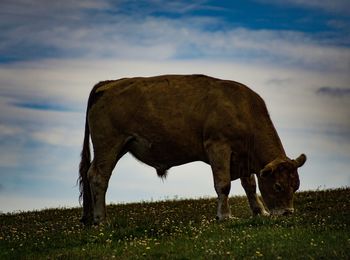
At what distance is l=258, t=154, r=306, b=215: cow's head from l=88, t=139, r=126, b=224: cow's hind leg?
→ 14.9ft

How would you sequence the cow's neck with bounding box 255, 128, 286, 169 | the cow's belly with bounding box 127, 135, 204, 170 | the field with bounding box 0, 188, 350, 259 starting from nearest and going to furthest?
the field with bounding box 0, 188, 350, 259, the cow's neck with bounding box 255, 128, 286, 169, the cow's belly with bounding box 127, 135, 204, 170

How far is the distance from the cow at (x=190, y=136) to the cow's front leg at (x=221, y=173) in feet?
0.09

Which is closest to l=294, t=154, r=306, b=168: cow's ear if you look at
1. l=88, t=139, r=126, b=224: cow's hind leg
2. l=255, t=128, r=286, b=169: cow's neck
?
l=255, t=128, r=286, b=169: cow's neck

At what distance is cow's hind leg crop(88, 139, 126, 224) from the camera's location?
21.4 metres

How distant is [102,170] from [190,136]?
292 centimetres

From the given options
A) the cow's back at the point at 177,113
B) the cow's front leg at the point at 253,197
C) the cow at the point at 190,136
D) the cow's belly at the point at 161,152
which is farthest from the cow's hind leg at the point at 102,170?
the cow's front leg at the point at 253,197

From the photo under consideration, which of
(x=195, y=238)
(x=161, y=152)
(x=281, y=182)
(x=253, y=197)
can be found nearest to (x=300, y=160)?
(x=281, y=182)

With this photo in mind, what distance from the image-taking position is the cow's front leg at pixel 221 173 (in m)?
20.3

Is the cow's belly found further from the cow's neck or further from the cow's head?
the cow's head

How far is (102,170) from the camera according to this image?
2167 centimetres

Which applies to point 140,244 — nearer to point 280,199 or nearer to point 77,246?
point 77,246

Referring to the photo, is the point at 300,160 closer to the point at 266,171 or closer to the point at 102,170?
the point at 266,171

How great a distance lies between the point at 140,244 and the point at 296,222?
4.15m

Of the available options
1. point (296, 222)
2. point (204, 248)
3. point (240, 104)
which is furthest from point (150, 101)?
point (204, 248)
